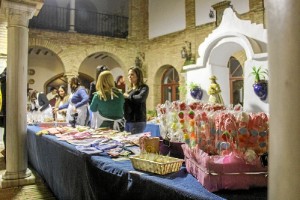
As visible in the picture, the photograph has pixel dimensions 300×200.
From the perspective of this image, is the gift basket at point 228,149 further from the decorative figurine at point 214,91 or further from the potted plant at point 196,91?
the potted plant at point 196,91

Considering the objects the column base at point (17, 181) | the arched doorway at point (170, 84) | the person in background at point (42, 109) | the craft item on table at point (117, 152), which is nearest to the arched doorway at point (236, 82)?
the arched doorway at point (170, 84)

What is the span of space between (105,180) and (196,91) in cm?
598

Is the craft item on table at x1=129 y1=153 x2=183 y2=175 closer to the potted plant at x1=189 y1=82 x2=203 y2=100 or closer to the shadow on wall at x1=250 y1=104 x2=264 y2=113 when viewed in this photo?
the shadow on wall at x1=250 y1=104 x2=264 y2=113

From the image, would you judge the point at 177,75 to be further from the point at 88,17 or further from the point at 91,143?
the point at 91,143

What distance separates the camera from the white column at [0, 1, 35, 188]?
418cm

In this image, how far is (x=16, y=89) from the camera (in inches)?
166

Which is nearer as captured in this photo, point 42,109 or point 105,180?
point 105,180

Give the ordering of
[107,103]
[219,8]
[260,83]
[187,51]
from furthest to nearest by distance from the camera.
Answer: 1. [187,51]
2. [219,8]
3. [260,83]
4. [107,103]

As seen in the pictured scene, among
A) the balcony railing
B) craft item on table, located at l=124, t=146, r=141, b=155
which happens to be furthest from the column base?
the balcony railing

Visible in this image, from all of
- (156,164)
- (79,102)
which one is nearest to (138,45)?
(79,102)

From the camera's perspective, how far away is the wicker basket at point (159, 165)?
159cm

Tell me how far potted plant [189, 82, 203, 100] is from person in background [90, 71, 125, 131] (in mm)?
4150

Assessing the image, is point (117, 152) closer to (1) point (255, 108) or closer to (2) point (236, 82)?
(1) point (255, 108)

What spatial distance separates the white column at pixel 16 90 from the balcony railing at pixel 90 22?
9.55 metres
